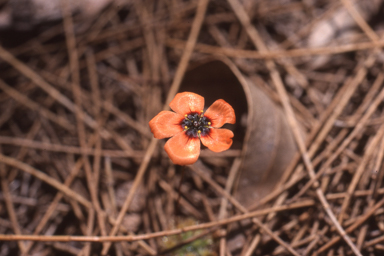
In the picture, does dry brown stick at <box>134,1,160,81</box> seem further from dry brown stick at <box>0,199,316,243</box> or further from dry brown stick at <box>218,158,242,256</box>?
dry brown stick at <box>0,199,316,243</box>

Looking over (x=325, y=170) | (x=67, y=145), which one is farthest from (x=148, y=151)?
(x=325, y=170)

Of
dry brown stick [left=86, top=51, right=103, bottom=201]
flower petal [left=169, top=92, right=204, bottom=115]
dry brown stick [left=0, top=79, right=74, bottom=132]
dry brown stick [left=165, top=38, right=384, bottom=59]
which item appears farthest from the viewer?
dry brown stick [left=0, top=79, right=74, bottom=132]

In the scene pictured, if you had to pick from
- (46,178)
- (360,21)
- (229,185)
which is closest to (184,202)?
(229,185)

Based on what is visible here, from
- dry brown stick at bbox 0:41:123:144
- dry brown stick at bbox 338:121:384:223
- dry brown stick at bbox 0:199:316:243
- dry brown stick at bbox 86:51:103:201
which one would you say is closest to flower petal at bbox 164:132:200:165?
dry brown stick at bbox 0:199:316:243

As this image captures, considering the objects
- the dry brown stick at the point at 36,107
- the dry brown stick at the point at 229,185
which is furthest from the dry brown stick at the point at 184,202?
the dry brown stick at the point at 36,107

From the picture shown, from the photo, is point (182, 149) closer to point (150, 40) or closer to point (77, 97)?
point (77, 97)
